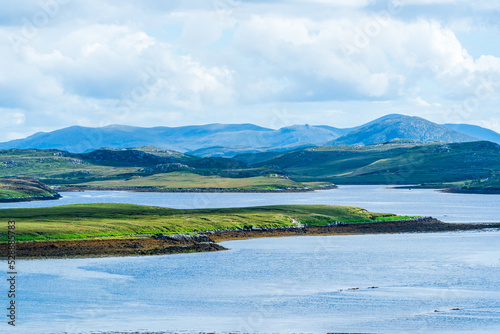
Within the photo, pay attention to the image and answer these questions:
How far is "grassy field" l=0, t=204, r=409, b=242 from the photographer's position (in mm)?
Answer: 92062

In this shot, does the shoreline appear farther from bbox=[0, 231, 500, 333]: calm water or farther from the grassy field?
bbox=[0, 231, 500, 333]: calm water

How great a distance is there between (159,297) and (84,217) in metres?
47.9

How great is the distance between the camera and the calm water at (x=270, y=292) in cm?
5131

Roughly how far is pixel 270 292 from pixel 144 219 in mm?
47203

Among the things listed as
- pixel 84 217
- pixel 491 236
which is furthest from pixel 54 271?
pixel 491 236

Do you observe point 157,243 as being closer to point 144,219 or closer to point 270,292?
point 144,219

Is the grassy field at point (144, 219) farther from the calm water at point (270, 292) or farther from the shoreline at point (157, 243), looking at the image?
the calm water at point (270, 292)

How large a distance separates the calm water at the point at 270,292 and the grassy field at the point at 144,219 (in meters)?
12.1

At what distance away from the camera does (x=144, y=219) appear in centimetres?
10762

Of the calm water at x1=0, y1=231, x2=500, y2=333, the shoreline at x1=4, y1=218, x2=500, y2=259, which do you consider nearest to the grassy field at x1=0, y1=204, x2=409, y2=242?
the shoreline at x1=4, y1=218, x2=500, y2=259

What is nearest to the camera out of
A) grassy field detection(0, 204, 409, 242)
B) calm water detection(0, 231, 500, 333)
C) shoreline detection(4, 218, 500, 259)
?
calm water detection(0, 231, 500, 333)

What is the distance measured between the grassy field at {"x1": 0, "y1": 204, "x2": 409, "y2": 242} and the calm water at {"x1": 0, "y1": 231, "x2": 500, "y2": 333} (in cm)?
1209

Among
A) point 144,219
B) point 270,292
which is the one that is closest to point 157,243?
point 144,219

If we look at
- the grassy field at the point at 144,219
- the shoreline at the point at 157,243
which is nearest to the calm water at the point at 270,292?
the shoreline at the point at 157,243
